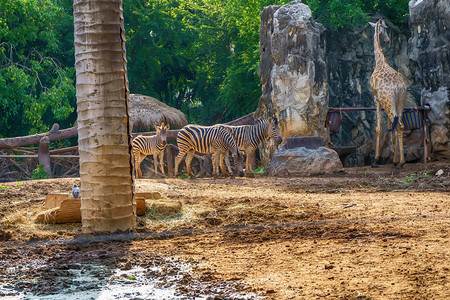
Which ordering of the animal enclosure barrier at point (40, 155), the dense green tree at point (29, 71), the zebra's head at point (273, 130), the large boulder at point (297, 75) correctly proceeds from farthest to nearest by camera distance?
the dense green tree at point (29, 71) → the animal enclosure barrier at point (40, 155) → the large boulder at point (297, 75) → the zebra's head at point (273, 130)

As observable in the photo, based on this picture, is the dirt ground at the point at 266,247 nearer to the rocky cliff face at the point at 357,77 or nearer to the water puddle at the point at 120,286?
the water puddle at the point at 120,286

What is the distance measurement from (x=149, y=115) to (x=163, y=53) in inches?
212

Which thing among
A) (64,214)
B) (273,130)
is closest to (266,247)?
(64,214)

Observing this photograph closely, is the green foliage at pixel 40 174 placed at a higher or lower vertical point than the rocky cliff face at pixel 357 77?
lower

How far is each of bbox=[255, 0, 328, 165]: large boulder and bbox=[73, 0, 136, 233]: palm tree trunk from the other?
9.89 m

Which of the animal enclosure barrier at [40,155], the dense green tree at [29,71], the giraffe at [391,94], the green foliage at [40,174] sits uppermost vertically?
the dense green tree at [29,71]

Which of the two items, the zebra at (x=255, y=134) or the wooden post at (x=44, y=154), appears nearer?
the zebra at (x=255, y=134)

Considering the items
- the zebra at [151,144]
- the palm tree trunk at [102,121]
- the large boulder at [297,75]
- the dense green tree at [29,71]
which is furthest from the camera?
the dense green tree at [29,71]

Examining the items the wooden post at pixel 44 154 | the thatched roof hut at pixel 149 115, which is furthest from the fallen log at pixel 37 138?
the thatched roof hut at pixel 149 115

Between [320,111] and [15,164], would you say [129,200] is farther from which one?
[15,164]

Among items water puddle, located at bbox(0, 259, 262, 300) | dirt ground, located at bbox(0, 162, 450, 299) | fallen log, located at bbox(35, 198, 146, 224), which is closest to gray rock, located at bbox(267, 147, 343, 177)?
dirt ground, located at bbox(0, 162, 450, 299)

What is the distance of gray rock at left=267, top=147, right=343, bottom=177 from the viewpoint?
13.2 meters

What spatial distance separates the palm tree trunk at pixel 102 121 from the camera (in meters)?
5.22

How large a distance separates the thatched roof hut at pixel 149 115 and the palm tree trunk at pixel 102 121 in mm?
12803
